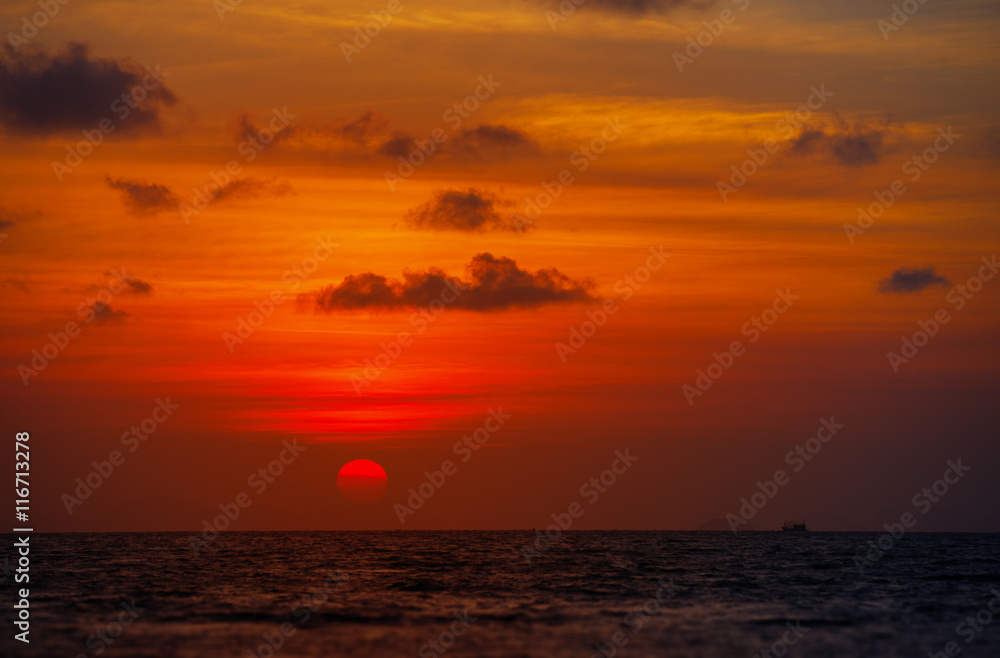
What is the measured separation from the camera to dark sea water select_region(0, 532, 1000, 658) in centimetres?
4284

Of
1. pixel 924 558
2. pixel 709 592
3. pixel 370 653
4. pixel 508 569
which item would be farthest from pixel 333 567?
pixel 924 558

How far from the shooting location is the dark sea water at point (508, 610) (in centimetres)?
4284

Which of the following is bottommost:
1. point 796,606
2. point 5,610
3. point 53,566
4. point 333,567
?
point 796,606

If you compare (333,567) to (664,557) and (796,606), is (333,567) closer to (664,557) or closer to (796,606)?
(664,557)

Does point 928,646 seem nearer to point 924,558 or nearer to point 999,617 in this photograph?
point 999,617

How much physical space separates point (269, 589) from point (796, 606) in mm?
37448

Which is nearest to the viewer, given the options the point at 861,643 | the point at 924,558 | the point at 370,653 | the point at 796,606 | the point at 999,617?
the point at 370,653

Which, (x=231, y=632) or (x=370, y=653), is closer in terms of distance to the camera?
(x=370, y=653)

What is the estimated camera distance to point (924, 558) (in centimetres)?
11619

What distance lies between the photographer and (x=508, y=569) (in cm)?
9206

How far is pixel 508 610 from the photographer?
183ft

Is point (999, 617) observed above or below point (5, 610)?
below

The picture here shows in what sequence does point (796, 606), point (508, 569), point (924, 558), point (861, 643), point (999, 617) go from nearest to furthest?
point (861, 643)
point (999, 617)
point (796, 606)
point (508, 569)
point (924, 558)

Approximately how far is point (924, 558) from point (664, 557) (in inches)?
1280
